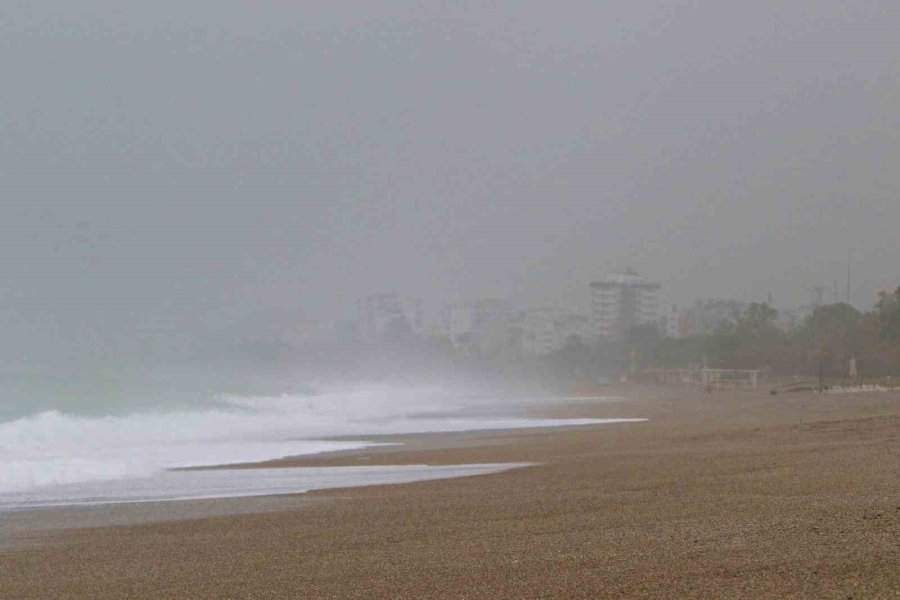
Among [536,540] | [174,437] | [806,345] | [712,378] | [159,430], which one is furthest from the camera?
[806,345]

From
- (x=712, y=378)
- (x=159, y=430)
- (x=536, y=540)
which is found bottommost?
(x=712, y=378)

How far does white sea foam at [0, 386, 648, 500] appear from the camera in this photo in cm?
1836

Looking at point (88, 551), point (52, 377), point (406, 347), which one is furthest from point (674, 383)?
point (406, 347)

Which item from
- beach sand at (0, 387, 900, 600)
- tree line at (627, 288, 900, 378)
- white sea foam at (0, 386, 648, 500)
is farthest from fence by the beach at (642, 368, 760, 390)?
beach sand at (0, 387, 900, 600)

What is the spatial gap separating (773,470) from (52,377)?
57.2 meters

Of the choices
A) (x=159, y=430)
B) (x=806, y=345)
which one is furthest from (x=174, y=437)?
(x=806, y=345)

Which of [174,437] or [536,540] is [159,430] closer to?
[174,437]

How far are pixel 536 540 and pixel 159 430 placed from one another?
24629 millimetres

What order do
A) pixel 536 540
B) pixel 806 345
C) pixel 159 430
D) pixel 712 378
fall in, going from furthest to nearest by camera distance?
pixel 806 345 < pixel 712 378 < pixel 159 430 < pixel 536 540

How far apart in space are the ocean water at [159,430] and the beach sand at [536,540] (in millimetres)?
4923

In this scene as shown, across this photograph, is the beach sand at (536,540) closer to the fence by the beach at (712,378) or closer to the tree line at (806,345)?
the tree line at (806,345)

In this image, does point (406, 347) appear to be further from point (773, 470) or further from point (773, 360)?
point (773, 470)

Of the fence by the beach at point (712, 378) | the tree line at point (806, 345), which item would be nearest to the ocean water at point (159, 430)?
the fence by the beach at point (712, 378)

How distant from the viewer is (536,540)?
906cm
